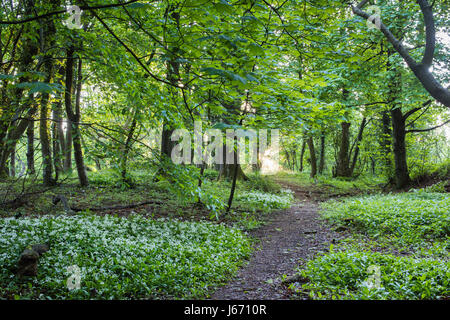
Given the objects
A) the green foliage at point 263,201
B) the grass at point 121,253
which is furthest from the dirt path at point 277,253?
the green foliage at point 263,201

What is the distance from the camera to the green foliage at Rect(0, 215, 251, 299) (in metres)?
3.87

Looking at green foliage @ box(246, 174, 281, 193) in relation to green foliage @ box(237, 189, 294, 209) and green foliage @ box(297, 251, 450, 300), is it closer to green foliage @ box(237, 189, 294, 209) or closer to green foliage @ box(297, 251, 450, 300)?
green foliage @ box(237, 189, 294, 209)

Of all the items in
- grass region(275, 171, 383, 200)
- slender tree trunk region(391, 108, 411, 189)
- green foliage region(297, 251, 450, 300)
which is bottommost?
green foliage region(297, 251, 450, 300)

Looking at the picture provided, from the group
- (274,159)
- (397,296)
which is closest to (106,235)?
(397,296)

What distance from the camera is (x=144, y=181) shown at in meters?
14.9

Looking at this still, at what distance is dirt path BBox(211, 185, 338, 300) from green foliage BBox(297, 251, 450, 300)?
2.02 ft

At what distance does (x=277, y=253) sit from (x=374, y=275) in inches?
110

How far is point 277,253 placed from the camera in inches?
268

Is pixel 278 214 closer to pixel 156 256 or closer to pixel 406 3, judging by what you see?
pixel 156 256

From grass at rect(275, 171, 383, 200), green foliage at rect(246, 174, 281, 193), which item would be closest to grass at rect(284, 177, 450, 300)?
grass at rect(275, 171, 383, 200)

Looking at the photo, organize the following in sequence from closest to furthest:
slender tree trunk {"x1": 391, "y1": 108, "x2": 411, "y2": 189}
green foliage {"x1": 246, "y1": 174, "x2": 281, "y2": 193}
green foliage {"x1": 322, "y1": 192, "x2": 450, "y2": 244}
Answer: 1. green foliage {"x1": 322, "y1": 192, "x2": 450, "y2": 244}
2. slender tree trunk {"x1": 391, "y1": 108, "x2": 411, "y2": 189}
3. green foliage {"x1": 246, "y1": 174, "x2": 281, "y2": 193}

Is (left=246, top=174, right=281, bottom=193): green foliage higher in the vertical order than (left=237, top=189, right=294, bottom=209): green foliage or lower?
higher

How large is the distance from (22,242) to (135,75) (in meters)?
→ 3.80

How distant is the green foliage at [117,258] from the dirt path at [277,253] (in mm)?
368
